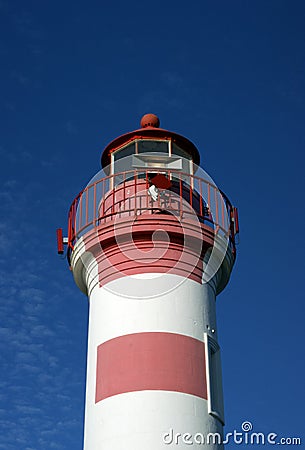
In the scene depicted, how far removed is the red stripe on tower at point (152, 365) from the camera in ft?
36.2

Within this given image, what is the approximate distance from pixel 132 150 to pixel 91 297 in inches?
112

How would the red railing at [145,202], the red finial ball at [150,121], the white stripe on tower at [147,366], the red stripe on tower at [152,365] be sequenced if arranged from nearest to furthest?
the white stripe on tower at [147,366] < the red stripe on tower at [152,365] < the red railing at [145,202] < the red finial ball at [150,121]

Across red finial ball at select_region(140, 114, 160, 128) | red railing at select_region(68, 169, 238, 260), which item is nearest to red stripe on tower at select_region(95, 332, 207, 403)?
red railing at select_region(68, 169, 238, 260)

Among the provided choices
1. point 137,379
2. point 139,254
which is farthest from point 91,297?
point 137,379

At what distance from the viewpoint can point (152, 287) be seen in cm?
1173

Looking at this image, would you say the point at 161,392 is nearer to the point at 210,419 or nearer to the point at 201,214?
the point at 210,419

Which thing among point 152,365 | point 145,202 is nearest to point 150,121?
point 145,202

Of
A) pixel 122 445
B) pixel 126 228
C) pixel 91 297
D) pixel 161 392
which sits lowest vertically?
pixel 122 445

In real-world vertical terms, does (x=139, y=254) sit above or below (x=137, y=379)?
above

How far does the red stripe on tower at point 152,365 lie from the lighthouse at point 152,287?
0.02m

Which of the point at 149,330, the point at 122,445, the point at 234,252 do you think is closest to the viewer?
the point at 122,445

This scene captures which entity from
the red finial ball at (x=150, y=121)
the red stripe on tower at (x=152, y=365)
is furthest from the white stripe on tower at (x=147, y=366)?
the red finial ball at (x=150, y=121)

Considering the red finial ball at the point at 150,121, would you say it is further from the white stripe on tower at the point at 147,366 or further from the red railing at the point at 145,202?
the white stripe on tower at the point at 147,366

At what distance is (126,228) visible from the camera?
12.1m
